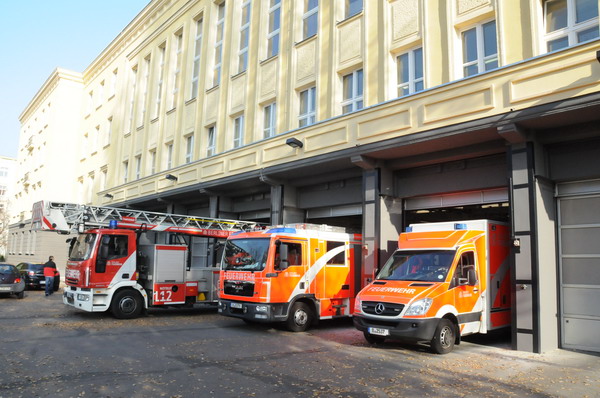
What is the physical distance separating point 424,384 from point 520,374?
1.98 meters

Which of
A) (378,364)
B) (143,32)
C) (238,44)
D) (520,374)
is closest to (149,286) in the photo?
(378,364)

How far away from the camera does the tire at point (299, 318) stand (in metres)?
11.7

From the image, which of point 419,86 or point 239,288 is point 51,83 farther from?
point 419,86

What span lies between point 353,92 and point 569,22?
20.5 ft

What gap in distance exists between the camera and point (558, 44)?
10.3 meters

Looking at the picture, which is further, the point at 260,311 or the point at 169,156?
the point at 169,156

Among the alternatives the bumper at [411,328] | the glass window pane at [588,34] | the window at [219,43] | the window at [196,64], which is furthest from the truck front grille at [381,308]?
the window at [196,64]

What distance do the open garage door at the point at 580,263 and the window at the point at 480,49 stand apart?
3.51 metres

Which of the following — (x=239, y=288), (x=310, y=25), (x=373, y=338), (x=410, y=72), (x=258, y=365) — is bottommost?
(x=258, y=365)

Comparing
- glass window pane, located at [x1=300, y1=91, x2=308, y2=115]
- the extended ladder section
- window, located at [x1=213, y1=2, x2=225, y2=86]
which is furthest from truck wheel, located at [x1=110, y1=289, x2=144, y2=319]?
window, located at [x1=213, y1=2, x2=225, y2=86]

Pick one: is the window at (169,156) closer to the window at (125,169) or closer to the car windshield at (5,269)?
the window at (125,169)

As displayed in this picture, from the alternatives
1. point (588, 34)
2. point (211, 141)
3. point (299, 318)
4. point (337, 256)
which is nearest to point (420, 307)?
point (299, 318)

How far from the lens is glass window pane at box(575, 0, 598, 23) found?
9.85 meters

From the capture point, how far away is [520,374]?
766 cm
